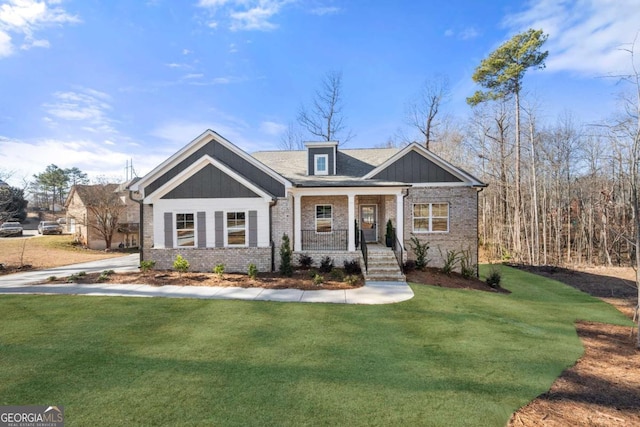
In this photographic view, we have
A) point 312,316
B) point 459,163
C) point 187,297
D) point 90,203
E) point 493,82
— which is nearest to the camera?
point 312,316

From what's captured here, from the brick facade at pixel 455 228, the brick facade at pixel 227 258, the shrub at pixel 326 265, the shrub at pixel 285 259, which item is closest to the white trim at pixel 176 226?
the brick facade at pixel 227 258

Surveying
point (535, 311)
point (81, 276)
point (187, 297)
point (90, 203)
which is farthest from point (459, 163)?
A: point (90, 203)

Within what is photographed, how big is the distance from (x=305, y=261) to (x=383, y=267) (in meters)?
3.27

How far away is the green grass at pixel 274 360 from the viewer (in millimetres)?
3625

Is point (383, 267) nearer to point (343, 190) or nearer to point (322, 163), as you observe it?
point (343, 190)

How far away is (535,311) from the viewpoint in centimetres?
878

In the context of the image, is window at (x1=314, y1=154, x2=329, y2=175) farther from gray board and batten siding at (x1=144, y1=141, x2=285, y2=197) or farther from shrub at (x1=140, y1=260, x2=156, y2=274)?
shrub at (x1=140, y1=260, x2=156, y2=274)

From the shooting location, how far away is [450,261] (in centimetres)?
1254

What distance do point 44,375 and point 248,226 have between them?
8501 mm

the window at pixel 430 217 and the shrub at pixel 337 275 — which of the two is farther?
the window at pixel 430 217

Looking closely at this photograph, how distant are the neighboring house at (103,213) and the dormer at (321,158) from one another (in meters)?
19.2

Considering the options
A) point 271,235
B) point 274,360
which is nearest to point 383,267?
point 271,235

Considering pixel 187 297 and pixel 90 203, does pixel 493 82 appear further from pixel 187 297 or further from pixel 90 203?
pixel 90 203

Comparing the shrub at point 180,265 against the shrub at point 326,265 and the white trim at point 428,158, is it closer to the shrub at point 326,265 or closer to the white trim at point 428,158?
the shrub at point 326,265
